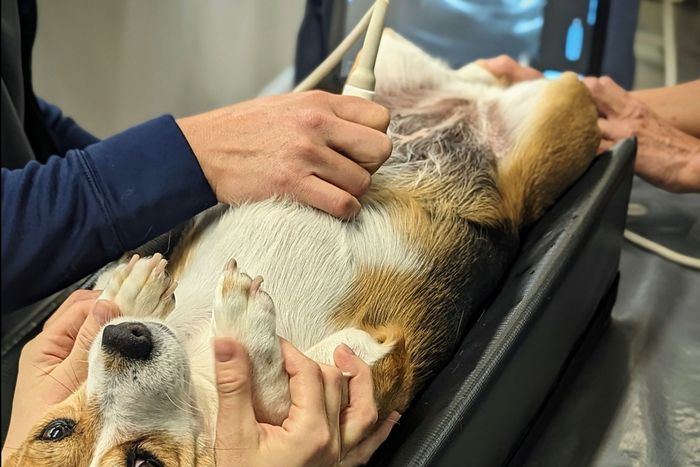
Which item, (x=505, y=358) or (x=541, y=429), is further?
(x=541, y=429)

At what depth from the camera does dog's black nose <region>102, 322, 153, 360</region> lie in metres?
0.84

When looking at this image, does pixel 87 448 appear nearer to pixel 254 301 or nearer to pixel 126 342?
pixel 126 342

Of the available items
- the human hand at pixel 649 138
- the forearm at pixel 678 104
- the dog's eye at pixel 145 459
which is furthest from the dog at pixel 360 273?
the forearm at pixel 678 104

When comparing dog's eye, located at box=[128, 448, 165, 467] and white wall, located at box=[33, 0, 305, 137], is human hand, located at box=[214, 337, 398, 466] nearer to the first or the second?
dog's eye, located at box=[128, 448, 165, 467]

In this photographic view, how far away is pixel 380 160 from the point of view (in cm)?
108

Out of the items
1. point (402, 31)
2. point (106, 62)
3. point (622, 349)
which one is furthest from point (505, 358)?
point (106, 62)

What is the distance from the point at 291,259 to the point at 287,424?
0.36 meters

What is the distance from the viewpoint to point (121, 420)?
0.83m

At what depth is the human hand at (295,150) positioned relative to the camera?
1.05m

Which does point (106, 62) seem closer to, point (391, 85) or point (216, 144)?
point (391, 85)

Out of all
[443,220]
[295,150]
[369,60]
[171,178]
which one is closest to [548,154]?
[443,220]

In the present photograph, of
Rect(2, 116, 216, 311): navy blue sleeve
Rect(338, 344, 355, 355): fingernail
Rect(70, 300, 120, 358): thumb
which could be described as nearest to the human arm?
Rect(2, 116, 216, 311): navy blue sleeve

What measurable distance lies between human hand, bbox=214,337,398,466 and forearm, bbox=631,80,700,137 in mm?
1109

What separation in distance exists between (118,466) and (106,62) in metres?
1.32
